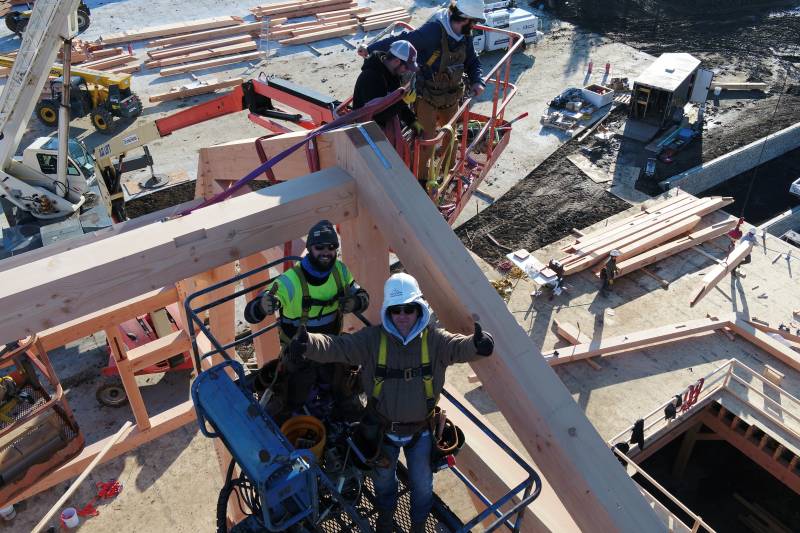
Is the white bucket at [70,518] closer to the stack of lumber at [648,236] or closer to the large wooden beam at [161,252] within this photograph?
the large wooden beam at [161,252]

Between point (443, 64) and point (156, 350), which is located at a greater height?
point (443, 64)

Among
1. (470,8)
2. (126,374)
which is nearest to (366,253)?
(470,8)

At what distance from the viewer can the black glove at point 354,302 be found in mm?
5438

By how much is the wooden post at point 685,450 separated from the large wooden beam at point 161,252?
10.8 meters

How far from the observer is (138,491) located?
35.7ft

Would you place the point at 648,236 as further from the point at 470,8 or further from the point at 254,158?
the point at 254,158

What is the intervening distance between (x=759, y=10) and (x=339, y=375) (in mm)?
36080

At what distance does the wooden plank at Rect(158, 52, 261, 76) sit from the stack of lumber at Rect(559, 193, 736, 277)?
16229 mm

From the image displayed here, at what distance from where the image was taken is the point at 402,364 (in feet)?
16.3

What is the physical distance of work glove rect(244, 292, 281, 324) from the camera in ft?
16.8

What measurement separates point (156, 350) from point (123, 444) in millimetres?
1789

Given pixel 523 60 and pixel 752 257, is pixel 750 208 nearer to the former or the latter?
pixel 752 257

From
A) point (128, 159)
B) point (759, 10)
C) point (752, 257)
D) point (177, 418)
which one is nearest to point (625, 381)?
point (752, 257)

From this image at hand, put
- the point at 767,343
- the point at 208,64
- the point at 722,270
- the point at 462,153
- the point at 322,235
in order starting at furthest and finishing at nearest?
the point at 208,64 < the point at 722,270 < the point at 767,343 < the point at 462,153 < the point at 322,235
